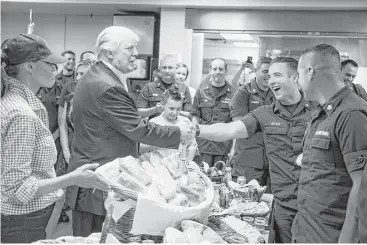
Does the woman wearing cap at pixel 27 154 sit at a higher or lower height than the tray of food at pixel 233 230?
higher

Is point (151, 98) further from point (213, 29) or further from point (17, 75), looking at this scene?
point (17, 75)

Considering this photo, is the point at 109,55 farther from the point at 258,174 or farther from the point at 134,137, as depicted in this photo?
the point at 258,174

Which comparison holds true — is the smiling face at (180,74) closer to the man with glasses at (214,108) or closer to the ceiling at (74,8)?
the man with glasses at (214,108)

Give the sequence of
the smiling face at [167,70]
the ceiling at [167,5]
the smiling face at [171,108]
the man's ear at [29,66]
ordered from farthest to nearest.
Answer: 1. the ceiling at [167,5]
2. the smiling face at [167,70]
3. the smiling face at [171,108]
4. the man's ear at [29,66]

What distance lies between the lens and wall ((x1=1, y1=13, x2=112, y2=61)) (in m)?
8.84

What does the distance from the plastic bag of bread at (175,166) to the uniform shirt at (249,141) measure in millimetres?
2347

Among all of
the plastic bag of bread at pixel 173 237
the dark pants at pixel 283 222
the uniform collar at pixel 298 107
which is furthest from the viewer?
the uniform collar at pixel 298 107

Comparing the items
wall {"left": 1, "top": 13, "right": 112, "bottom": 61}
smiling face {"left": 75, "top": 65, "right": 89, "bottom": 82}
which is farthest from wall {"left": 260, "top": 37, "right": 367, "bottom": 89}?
smiling face {"left": 75, "top": 65, "right": 89, "bottom": 82}

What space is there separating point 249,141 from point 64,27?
18.9 ft

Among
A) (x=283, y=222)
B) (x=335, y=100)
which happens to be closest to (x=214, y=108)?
(x=283, y=222)

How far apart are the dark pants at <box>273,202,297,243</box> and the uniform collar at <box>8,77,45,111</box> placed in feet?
5.52

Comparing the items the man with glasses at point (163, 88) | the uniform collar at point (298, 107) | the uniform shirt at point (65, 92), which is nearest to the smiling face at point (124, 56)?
the uniform collar at point (298, 107)

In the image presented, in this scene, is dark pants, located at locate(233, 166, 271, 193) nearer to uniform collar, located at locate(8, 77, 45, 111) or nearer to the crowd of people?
the crowd of people

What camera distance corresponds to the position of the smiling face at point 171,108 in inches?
151
